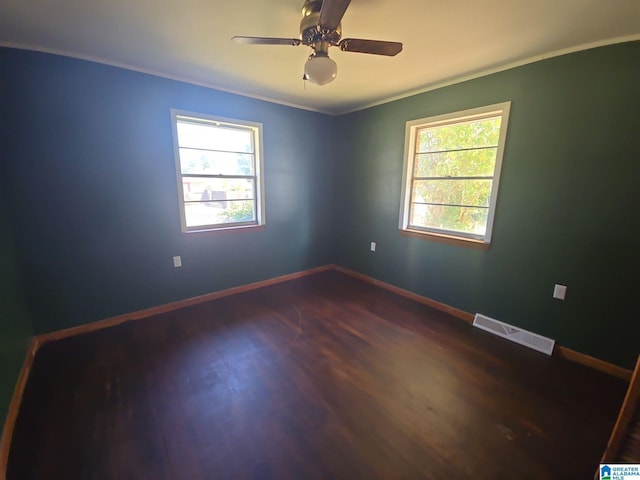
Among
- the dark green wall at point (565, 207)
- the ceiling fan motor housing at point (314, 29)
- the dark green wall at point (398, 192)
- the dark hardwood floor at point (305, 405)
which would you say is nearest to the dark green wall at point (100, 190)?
the dark green wall at point (398, 192)

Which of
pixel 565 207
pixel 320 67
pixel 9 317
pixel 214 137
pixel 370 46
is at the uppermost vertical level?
pixel 370 46

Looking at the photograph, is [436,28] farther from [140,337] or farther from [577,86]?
[140,337]

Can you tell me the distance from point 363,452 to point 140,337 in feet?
7.00

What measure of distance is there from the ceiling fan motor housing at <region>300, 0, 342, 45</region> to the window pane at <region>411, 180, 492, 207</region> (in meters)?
1.96

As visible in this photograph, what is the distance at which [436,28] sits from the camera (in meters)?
1.77

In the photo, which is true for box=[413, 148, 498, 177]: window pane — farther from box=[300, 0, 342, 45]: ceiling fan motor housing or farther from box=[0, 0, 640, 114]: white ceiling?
box=[300, 0, 342, 45]: ceiling fan motor housing

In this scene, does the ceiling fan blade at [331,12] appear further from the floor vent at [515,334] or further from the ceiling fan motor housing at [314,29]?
the floor vent at [515,334]

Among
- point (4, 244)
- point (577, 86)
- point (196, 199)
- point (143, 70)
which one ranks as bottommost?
point (4, 244)

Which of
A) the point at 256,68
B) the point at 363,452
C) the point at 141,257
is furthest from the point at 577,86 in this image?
the point at 141,257

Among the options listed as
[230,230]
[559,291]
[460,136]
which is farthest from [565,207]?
[230,230]

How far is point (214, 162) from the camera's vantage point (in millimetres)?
3098

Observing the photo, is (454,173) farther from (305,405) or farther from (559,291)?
(305,405)
